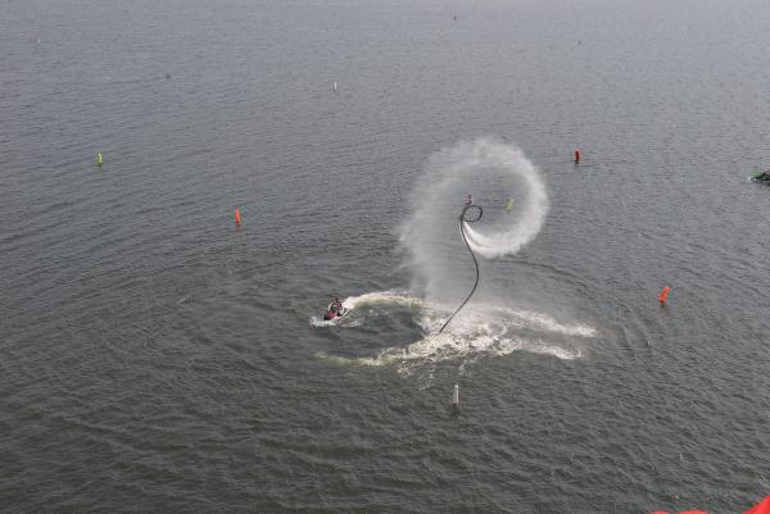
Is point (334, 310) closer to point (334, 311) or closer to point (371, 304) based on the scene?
point (334, 311)

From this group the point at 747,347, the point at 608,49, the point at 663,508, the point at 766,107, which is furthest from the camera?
the point at 608,49

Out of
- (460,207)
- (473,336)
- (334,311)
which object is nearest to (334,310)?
(334,311)

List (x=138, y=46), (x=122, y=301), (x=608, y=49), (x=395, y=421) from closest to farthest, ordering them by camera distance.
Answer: (x=395, y=421) → (x=122, y=301) → (x=138, y=46) → (x=608, y=49)

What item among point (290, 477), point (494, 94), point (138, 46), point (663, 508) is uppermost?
point (138, 46)

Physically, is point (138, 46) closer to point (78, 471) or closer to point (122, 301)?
point (122, 301)

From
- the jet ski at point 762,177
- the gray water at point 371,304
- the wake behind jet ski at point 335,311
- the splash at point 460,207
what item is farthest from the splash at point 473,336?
the jet ski at point 762,177

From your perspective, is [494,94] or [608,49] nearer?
[494,94]

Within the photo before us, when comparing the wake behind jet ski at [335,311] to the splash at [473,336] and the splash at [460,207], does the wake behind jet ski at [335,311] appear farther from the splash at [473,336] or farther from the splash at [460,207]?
the splash at [460,207]

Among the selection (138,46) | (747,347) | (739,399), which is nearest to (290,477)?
(739,399)
